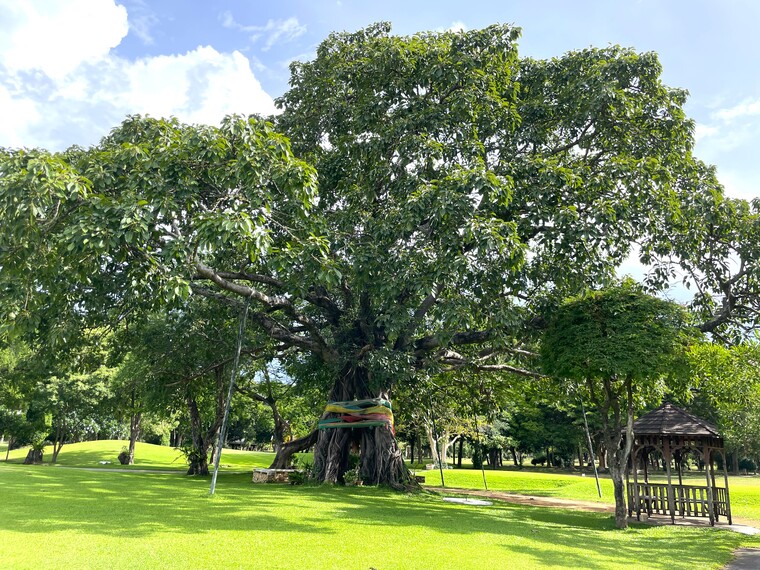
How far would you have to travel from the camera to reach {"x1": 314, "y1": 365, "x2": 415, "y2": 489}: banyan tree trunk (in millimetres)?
17561

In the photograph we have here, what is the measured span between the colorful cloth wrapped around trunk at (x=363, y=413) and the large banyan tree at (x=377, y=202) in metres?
0.25

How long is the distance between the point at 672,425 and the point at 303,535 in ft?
36.1

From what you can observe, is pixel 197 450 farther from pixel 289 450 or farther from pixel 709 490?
pixel 709 490

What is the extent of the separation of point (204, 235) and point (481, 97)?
829 cm

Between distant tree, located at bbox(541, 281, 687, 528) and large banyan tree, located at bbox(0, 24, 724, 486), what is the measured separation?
3.48 ft

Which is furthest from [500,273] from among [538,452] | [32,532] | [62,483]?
[538,452]

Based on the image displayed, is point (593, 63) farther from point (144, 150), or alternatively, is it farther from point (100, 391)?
point (100, 391)

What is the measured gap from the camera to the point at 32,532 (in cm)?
787

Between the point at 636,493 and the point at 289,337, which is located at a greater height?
the point at 289,337

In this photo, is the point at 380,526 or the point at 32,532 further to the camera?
the point at 380,526

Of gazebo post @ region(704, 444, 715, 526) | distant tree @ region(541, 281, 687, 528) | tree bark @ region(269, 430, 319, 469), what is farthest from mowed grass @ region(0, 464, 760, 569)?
tree bark @ region(269, 430, 319, 469)

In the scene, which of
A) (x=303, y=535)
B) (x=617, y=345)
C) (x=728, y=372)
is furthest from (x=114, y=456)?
(x=728, y=372)

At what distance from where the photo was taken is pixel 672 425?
579 inches

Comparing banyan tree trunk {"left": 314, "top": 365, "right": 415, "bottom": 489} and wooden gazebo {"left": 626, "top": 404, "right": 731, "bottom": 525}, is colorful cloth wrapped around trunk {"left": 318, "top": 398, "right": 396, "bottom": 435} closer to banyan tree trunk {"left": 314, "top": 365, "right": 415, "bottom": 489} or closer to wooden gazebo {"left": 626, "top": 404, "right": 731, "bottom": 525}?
banyan tree trunk {"left": 314, "top": 365, "right": 415, "bottom": 489}
